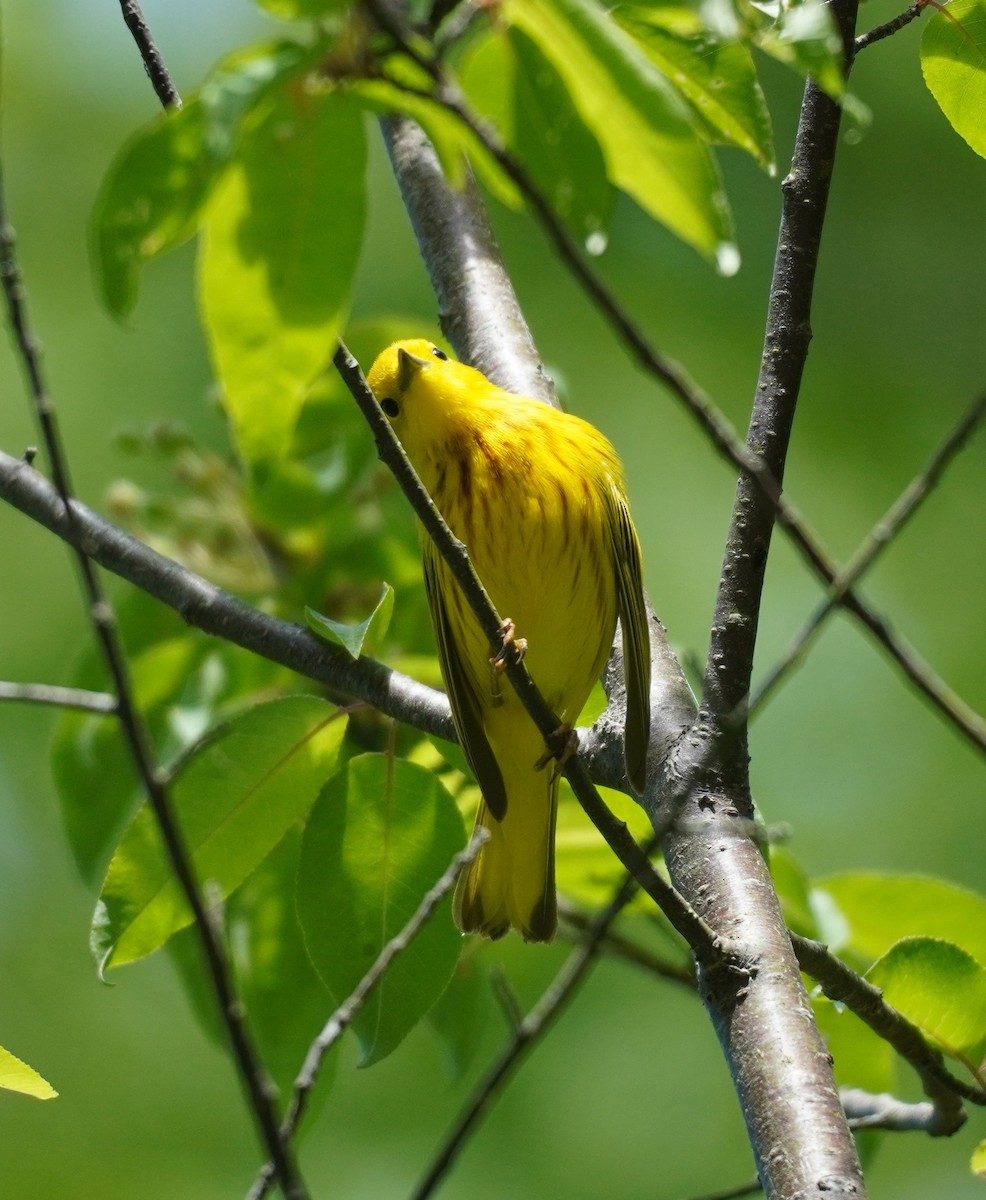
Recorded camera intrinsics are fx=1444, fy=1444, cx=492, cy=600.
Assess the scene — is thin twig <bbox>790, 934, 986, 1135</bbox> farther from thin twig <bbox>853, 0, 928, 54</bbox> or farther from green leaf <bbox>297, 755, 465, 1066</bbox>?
thin twig <bbox>853, 0, 928, 54</bbox>

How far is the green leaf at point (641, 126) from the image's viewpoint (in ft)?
5.54

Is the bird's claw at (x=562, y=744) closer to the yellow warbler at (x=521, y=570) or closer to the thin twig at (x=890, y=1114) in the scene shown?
the yellow warbler at (x=521, y=570)

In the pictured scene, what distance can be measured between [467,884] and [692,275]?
689cm

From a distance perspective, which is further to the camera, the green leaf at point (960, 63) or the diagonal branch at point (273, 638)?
the diagonal branch at point (273, 638)

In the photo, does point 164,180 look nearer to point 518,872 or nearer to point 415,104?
point 415,104

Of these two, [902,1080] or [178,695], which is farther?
[902,1080]

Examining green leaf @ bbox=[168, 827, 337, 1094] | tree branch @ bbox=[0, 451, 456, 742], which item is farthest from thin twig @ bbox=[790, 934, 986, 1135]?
green leaf @ bbox=[168, 827, 337, 1094]

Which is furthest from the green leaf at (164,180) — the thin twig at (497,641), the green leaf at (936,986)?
the green leaf at (936,986)

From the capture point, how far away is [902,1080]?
8188 millimetres

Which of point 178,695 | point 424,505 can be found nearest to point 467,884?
point 178,695

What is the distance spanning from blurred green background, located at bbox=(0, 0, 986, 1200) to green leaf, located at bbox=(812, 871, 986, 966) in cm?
403

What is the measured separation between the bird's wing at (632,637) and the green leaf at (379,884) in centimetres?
41

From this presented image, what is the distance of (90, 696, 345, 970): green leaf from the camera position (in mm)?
2848

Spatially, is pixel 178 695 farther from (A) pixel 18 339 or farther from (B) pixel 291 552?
(A) pixel 18 339
